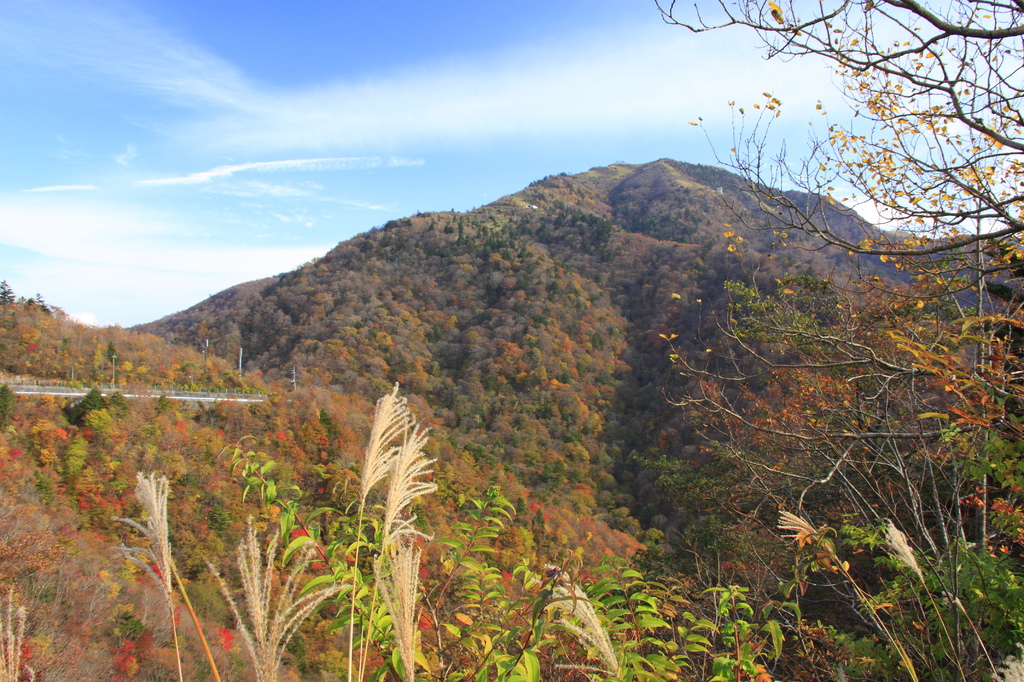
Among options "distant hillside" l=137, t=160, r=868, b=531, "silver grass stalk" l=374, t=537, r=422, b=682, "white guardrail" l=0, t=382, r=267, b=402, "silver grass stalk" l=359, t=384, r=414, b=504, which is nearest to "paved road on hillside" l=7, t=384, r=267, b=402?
"white guardrail" l=0, t=382, r=267, b=402

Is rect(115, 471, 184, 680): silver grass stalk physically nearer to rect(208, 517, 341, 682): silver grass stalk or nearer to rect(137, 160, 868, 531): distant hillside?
rect(208, 517, 341, 682): silver grass stalk

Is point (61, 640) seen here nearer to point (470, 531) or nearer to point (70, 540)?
point (70, 540)

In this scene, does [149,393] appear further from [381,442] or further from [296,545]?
[381,442]

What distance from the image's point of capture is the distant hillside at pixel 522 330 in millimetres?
34312

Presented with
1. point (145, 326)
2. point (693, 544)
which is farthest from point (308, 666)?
point (145, 326)

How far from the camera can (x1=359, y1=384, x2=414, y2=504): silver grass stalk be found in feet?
3.74

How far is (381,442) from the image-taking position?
123 cm

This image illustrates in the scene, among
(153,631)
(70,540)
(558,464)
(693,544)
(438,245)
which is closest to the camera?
(693,544)

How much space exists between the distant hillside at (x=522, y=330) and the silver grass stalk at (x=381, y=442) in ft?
90.9

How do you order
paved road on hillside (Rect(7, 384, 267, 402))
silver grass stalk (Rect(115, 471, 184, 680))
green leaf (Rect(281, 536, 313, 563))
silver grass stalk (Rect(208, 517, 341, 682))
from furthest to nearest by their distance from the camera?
paved road on hillside (Rect(7, 384, 267, 402)), green leaf (Rect(281, 536, 313, 563)), silver grass stalk (Rect(115, 471, 184, 680)), silver grass stalk (Rect(208, 517, 341, 682))

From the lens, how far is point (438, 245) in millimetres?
56500

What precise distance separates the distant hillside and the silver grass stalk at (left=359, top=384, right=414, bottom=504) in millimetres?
27697

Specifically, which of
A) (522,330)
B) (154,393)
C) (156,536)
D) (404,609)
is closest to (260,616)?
(404,609)

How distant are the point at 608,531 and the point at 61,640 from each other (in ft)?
69.4
